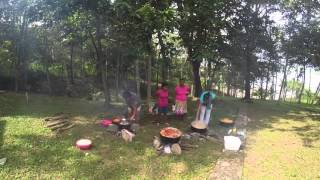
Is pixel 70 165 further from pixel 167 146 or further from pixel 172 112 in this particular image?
pixel 172 112

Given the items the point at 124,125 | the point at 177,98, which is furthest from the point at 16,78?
the point at 124,125

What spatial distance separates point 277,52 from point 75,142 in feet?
58.0

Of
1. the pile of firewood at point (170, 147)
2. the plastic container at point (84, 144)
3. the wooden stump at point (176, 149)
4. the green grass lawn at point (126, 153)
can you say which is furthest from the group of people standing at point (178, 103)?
the wooden stump at point (176, 149)

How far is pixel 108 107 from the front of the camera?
623 inches

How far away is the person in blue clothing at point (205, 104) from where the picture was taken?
12.7 m

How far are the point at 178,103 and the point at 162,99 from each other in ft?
2.83

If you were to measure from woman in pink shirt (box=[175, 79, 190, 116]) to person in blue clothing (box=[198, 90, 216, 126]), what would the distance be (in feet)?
3.05

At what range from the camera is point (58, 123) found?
12.2m

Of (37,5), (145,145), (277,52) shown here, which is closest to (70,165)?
(145,145)

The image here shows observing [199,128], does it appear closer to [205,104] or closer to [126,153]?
[205,104]

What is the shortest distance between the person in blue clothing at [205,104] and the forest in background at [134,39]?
9.38 ft

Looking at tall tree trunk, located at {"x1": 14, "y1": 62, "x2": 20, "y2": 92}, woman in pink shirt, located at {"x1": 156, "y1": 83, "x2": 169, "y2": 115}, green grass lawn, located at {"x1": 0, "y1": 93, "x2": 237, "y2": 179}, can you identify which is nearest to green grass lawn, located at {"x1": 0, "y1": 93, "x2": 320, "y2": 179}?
green grass lawn, located at {"x1": 0, "y1": 93, "x2": 237, "y2": 179}

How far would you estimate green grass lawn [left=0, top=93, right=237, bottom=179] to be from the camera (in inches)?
326

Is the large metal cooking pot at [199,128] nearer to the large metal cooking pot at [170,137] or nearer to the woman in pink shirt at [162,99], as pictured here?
the large metal cooking pot at [170,137]
